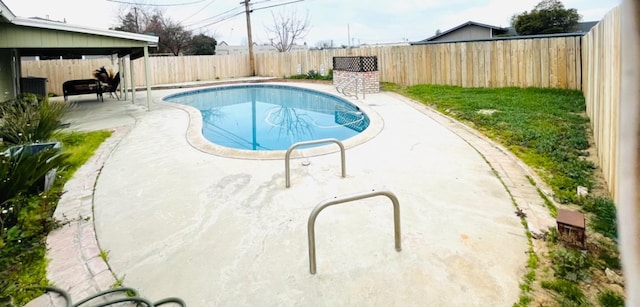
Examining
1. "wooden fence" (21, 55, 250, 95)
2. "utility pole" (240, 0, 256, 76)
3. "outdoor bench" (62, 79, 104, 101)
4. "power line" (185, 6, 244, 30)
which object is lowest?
"outdoor bench" (62, 79, 104, 101)

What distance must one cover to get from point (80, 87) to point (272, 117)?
759 cm

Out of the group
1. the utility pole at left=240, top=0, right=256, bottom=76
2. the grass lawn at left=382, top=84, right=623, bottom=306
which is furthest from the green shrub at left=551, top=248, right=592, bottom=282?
the utility pole at left=240, top=0, right=256, bottom=76

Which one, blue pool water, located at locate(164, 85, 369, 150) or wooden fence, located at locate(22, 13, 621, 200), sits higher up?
wooden fence, located at locate(22, 13, 621, 200)

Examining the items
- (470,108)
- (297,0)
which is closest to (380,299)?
(470,108)

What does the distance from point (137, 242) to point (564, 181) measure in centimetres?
437

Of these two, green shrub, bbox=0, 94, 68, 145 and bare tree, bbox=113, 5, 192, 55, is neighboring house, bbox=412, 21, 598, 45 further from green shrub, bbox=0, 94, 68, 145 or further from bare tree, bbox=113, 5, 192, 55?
green shrub, bbox=0, 94, 68, 145

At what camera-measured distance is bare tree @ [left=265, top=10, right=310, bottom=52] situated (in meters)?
33.9

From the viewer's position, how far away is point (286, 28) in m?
34.8

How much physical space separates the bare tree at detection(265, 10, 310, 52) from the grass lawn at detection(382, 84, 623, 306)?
2464 cm

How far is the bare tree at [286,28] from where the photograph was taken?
33.9 metres

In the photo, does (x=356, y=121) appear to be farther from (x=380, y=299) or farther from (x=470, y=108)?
(x=380, y=299)

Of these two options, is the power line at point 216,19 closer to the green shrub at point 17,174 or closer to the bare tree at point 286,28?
the bare tree at point 286,28

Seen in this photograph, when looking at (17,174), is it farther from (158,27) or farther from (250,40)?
(158,27)

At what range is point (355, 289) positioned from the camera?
8.75ft
